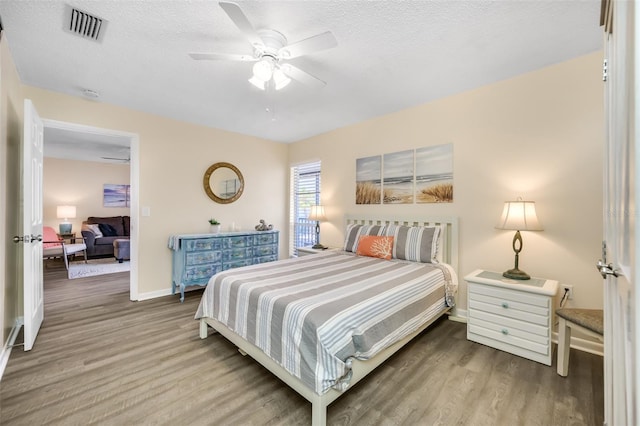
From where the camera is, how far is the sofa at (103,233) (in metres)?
6.36

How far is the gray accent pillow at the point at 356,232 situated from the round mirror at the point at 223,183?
2.13 metres

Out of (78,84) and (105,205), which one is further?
(105,205)

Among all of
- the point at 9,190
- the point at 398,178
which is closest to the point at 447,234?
the point at 398,178

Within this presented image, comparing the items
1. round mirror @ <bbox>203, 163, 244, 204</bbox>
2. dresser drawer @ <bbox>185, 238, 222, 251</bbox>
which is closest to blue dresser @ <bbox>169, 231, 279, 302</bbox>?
dresser drawer @ <bbox>185, 238, 222, 251</bbox>

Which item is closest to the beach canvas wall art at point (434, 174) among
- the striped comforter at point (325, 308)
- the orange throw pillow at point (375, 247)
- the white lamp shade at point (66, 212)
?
the orange throw pillow at point (375, 247)

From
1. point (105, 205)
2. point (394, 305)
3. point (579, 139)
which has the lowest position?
point (394, 305)

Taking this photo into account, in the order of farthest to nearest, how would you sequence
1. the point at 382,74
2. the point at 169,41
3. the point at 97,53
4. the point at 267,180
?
the point at 267,180 < the point at 382,74 < the point at 97,53 < the point at 169,41

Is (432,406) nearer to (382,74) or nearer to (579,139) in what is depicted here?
(579,139)

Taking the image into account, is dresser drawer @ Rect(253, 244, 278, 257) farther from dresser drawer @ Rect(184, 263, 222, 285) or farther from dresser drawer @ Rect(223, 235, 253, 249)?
dresser drawer @ Rect(184, 263, 222, 285)

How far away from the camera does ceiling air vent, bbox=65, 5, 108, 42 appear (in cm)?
189

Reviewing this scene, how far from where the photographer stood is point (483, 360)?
2.22 metres

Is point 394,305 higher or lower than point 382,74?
lower

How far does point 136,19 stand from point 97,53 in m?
0.74

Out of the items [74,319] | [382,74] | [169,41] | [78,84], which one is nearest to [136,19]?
[169,41]
